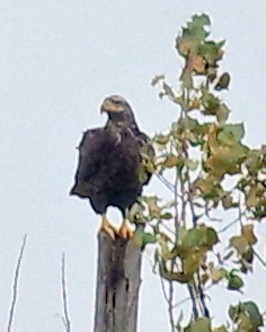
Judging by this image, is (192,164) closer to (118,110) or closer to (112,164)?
(112,164)

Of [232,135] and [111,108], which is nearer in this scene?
[232,135]

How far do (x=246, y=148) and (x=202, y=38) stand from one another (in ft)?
0.75

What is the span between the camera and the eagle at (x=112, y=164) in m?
2.32

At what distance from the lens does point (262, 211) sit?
1.29 metres

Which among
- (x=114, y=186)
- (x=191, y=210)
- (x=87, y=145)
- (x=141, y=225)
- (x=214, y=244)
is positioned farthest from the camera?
(x=87, y=145)

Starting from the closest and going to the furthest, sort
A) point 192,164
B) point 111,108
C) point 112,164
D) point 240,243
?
point 240,243 → point 192,164 → point 112,164 → point 111,108

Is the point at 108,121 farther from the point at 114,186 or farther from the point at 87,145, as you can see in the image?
the point at 114,186

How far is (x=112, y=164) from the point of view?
2.37 metres

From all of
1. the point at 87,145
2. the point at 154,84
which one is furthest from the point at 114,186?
the point at 154,84

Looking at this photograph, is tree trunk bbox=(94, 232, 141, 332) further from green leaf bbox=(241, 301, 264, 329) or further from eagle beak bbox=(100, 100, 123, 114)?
green leaf bbox=(241, 301, 264, 329)

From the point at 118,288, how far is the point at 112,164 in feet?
1.31

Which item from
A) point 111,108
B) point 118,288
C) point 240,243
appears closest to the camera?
point 240,243

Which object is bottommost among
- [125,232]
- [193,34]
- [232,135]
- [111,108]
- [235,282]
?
[235,282]

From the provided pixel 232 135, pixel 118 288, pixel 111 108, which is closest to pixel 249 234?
pixel 232 135
